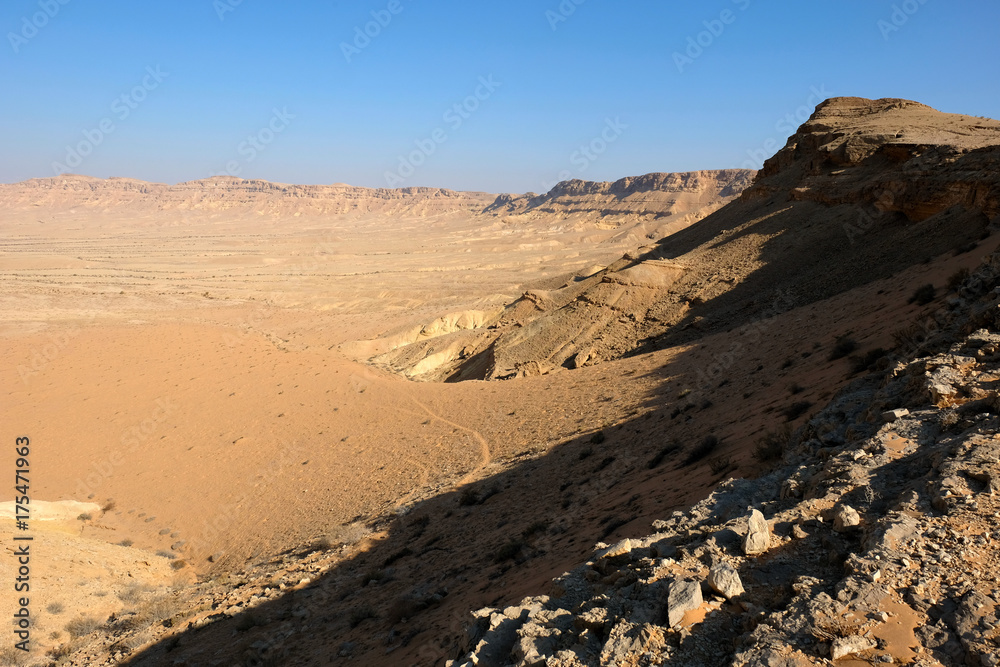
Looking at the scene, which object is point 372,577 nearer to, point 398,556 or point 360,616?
point 398,556

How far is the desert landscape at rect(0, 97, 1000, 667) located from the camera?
3951 mm

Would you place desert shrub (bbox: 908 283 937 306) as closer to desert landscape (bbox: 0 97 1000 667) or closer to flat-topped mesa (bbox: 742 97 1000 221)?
desert landscape (bbox: 0 97 1000 667)

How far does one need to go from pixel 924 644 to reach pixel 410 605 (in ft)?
18.8

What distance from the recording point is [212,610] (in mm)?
8930

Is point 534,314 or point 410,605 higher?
point 534,314

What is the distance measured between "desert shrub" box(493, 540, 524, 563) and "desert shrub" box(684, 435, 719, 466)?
2758 millimetres

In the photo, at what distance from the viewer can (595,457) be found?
11375 millimetres

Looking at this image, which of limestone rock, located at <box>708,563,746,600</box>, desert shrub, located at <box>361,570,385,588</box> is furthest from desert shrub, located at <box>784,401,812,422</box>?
desert shrub, located at <box>361,570,385,588</box>

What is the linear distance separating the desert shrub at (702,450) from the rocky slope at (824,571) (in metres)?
2.91

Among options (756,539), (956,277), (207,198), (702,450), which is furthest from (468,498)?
(207,198)

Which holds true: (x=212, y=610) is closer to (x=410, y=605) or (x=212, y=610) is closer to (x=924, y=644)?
(x=410, y=605)

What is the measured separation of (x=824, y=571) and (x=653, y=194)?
12159 centimetres

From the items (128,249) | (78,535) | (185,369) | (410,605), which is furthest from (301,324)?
(128,249)

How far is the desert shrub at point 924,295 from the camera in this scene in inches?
446
